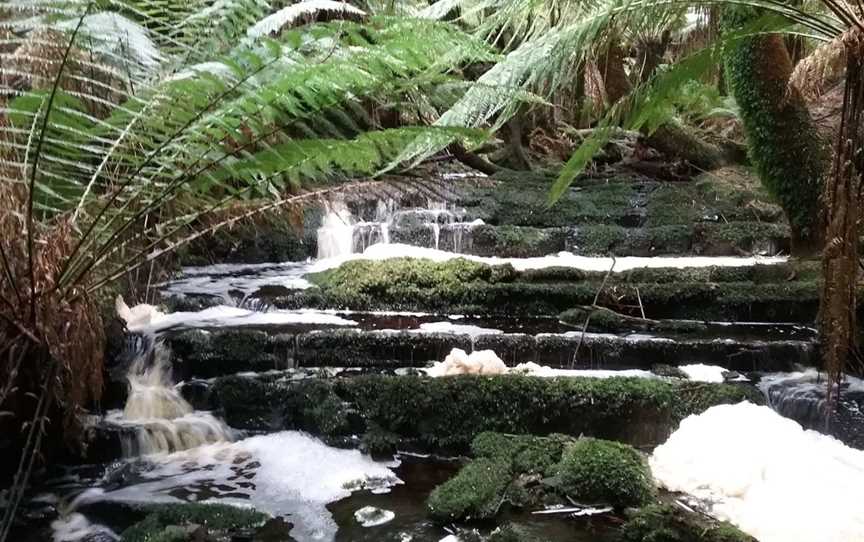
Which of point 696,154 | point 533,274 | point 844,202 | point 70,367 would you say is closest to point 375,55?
point 70,367

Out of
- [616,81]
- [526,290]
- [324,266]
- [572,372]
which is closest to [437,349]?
[572,372]

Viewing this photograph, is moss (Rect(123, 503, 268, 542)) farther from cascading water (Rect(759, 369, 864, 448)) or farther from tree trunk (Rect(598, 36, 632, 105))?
tree trunk (Rect(598, 36, 632, 105))

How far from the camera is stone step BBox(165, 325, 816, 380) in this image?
4.05m

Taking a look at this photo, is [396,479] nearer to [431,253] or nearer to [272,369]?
[272,369]

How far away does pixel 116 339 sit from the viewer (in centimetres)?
400

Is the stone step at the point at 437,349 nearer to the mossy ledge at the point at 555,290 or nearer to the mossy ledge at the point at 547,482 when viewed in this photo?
the mossy ledge at the point at 555,290

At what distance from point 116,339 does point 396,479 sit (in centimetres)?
199

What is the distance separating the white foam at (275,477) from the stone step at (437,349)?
0.66m

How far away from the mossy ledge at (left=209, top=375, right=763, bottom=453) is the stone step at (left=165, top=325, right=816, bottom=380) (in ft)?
2.01

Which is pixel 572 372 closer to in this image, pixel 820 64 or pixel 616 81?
pixel 820 64

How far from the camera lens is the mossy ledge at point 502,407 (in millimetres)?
3391

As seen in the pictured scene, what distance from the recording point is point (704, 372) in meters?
3.88

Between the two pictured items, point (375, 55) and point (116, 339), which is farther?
point (116, 339)

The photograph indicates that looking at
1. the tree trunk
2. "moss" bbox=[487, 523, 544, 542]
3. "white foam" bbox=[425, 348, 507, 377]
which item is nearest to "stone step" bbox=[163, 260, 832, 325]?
"white foam" bbox=[425, 348, 507, 377]
